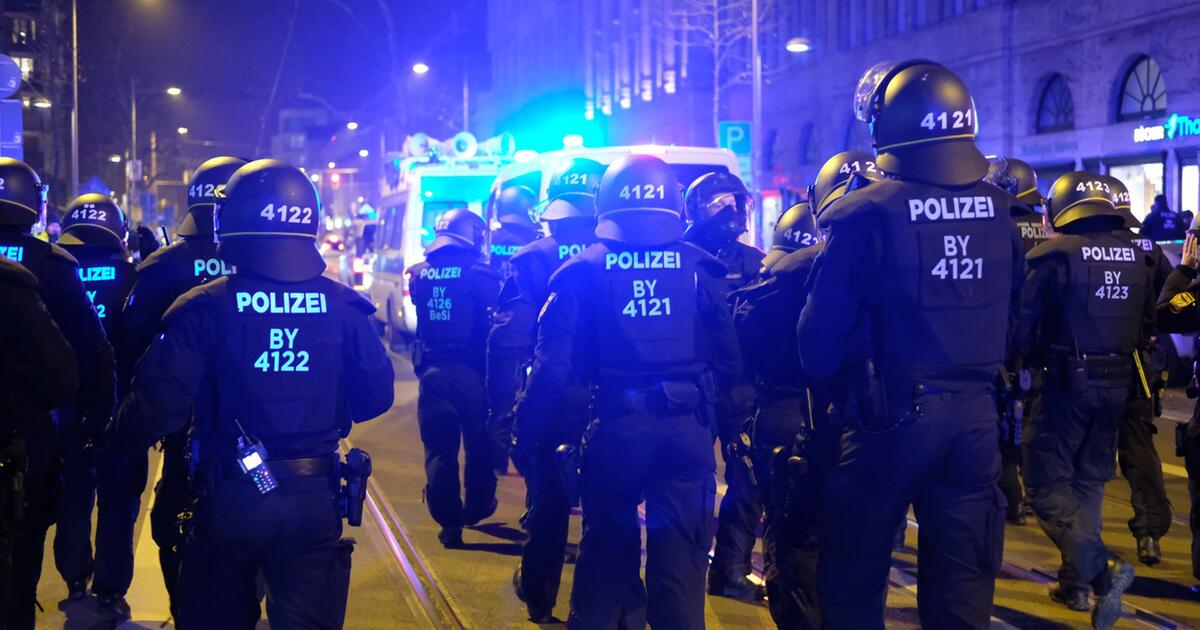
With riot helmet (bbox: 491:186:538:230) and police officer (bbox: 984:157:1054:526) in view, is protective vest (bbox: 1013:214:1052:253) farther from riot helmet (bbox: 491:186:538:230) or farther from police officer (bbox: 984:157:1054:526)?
riot helmet (bbox: 491:186:538:230)

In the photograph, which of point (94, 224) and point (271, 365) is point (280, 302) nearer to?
point (271, 365)

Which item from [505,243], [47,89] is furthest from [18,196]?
[47,89]

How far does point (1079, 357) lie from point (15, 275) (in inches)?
199

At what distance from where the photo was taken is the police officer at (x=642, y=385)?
16.8 ft

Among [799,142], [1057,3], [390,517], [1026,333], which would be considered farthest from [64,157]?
[1026,333]

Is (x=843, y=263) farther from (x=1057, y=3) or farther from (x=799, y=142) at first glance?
(x=799, y=142)

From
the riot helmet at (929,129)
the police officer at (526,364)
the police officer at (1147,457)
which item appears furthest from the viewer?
the police officer at (1147,457)

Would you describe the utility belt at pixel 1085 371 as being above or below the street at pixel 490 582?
above

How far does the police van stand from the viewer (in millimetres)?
17797

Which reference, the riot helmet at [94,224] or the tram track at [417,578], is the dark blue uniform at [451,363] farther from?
the riot helmet at [94,224]

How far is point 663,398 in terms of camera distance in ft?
16.9

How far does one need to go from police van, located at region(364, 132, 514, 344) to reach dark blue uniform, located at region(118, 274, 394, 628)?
12564 mm

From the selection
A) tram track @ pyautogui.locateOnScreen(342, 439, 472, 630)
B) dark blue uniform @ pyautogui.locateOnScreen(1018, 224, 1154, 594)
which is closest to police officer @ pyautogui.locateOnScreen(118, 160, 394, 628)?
tram track @ pyautogui.locateOnScreen(342, 439, 472, 630)

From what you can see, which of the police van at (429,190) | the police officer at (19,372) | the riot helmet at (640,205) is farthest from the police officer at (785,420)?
the police van at (429,190)
